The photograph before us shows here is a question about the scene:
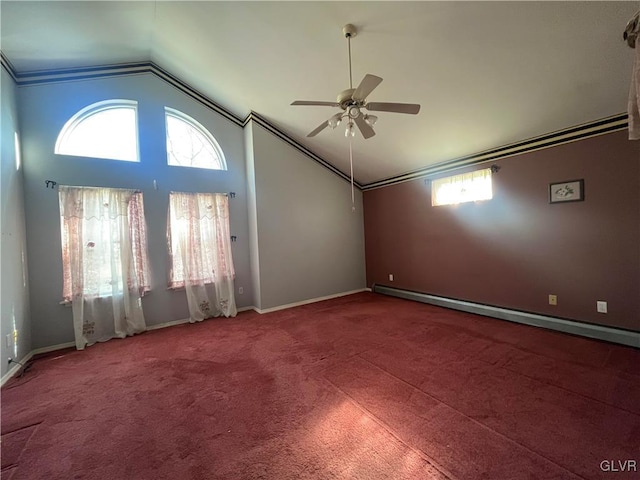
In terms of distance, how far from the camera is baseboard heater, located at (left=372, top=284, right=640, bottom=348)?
281 centimetres

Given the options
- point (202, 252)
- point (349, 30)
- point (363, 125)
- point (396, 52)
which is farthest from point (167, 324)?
point (396, 52)

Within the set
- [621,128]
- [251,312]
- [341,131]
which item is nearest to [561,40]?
[621,128]

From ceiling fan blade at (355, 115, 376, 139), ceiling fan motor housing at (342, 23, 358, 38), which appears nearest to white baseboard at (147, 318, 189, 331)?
ceiling fan blade at (355, 115, 376, 139)

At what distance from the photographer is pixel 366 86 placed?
196 cm

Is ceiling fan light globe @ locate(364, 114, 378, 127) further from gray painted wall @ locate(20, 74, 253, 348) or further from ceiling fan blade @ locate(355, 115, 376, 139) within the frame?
gray painted wall @ locate(20, 74, 253, 348)

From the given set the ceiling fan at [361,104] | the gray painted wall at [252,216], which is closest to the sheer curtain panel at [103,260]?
the gray painted wall at [252,216]

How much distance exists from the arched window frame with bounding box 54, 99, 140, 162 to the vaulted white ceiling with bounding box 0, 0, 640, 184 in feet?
1.58

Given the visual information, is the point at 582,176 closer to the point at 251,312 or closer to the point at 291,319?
the point at 291,319

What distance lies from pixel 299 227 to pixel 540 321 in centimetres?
380

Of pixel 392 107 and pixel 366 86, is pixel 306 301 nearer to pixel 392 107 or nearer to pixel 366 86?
pixel 392 107

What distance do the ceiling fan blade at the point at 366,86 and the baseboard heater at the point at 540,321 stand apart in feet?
11.7

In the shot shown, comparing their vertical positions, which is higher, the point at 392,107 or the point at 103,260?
the point at 392,107

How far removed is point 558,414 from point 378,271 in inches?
154

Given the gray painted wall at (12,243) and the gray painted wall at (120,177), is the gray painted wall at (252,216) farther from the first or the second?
the gray painted wall at (12,243)
